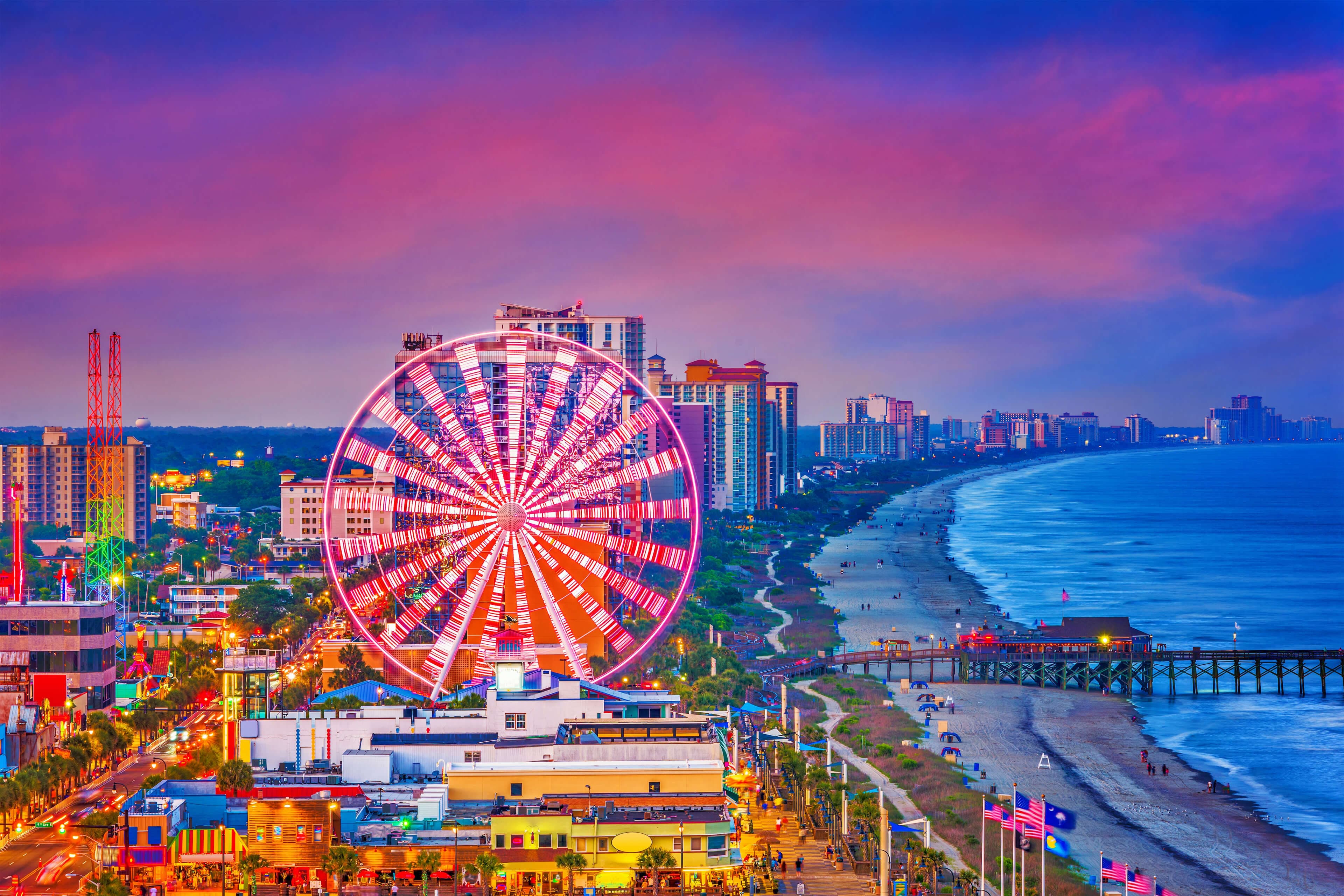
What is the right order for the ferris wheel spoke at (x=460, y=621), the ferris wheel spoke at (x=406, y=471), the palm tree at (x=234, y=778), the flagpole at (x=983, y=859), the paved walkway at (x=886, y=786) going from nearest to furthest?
the flagpole at (x=983, y=859) → the palm tree at (x=234, y=778) → the paved walkway at (x=886, y=786) → the ferris wheel spoke at (x=460, y=621) → the ferris wheel spoke at (x=406, y=471)

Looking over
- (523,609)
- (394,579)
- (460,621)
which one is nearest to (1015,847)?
(523,609)

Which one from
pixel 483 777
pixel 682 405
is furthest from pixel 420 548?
pixel 682 405

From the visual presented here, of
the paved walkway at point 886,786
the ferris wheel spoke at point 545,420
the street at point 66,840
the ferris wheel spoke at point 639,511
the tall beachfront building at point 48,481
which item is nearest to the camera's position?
the street at point 66,840

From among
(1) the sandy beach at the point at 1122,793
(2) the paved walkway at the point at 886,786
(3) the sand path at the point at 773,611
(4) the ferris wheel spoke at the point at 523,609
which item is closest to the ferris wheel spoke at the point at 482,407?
(4) the ferris wheel spoke at the point at 523,609

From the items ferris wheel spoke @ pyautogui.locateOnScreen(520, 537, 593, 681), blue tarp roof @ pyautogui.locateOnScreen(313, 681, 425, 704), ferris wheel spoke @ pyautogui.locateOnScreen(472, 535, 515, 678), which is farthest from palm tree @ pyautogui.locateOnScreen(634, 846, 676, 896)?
blue tarp roof @ pyautogui.locateOnScreen(313, 681, 425, 704)

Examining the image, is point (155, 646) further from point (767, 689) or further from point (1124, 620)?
point (1124, 620)

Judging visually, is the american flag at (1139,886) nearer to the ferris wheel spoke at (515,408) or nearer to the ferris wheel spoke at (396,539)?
the ferris wheel spoke at (515,408)
